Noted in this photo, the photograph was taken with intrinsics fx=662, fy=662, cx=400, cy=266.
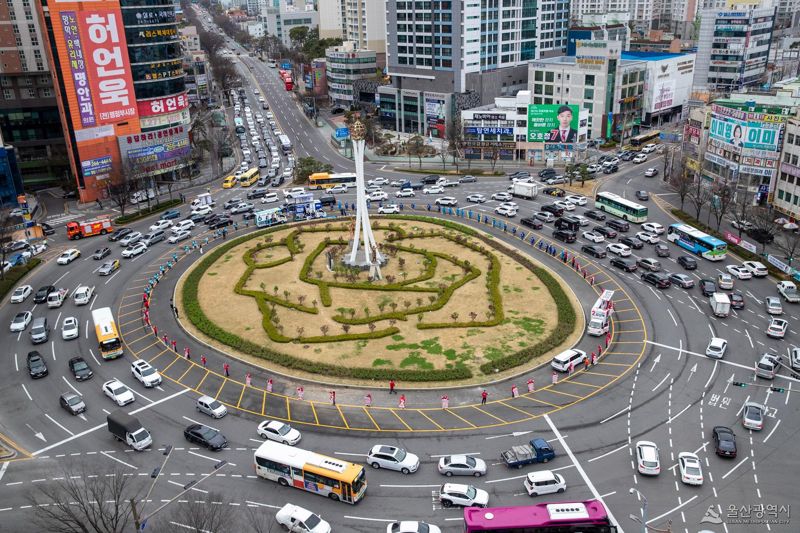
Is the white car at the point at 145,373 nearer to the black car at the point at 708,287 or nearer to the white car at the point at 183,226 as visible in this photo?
the white car at the point at 183,226

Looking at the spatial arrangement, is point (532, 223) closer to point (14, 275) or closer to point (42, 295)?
point (42, 295)

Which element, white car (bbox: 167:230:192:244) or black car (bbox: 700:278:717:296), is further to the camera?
white car (bbox: 167:230:192:244)

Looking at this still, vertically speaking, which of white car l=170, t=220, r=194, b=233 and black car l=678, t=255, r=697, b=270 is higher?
white car l=170, t=220, r=194, b=233

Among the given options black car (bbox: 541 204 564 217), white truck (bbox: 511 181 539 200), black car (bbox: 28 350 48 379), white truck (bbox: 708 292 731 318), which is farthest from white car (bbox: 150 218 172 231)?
white truck (bbox: 708 292 731 318)

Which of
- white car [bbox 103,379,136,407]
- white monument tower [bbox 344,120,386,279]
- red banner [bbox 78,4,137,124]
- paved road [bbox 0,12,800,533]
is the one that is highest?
red banner [bbox 78,4,137,124]

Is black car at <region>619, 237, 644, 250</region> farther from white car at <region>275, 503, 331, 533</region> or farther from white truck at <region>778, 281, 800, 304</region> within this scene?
white car at <region>275, 503, 331, 533</region>

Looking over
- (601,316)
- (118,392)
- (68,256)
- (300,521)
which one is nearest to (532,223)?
(601,316)

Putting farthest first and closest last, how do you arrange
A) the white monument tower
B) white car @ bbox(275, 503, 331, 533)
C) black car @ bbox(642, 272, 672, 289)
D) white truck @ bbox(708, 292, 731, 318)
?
the white monument tower → black car @ bbox(642, 272, 672, 289) → white truck @ bbox(708, 292, 731, 318) → white car @ bbox(275, 503, 331, 533)
